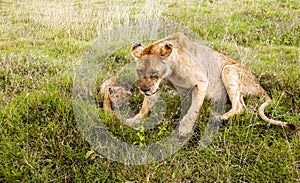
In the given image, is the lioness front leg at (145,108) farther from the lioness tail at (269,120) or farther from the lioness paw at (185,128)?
the lioness tail at (269,120)

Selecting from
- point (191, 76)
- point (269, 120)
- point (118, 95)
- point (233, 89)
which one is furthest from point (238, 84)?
point (118, 95)

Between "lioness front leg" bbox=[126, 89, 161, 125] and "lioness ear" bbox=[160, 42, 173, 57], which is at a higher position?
"lioness ear" bbox=[160, 42, 173, 57]

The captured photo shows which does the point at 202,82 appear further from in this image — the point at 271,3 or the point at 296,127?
the point at 271,3

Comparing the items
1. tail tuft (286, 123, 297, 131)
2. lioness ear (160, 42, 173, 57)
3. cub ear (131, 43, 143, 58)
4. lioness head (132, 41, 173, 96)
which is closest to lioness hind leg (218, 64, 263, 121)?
tail tuft (286, 123, 297, 131)

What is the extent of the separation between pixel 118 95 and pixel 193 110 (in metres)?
1.11

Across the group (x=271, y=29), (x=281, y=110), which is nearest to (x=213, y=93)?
(x=281, y=110)

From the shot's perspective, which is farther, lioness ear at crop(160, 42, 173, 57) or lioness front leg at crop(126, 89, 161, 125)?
lioness front leg at crop(126, 89, 161, 125)

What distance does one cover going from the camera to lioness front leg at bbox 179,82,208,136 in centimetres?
402

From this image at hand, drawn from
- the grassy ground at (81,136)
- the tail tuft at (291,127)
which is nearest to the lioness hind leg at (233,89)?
the grassy ground at (81,136)

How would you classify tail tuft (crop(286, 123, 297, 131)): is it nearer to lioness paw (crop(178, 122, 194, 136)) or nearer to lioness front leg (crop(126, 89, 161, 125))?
lioness paw (crop(178, 122, 194, 136))

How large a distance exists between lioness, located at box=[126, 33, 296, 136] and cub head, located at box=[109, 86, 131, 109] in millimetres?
380

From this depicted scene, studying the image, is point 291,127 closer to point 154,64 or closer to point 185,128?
point 185,128

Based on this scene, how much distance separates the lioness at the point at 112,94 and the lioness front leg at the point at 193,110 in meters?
0.93

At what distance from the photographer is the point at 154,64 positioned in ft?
13.2
